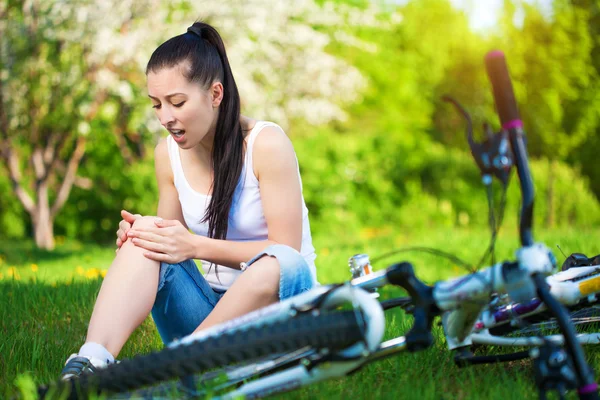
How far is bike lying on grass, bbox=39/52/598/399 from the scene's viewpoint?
4.95ft

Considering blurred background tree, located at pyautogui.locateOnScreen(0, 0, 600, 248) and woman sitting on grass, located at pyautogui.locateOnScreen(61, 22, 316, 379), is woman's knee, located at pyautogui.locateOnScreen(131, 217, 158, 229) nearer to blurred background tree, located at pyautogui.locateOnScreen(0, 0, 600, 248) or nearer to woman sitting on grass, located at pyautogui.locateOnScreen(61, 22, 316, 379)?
woman sitting on grass, located at pyautogui.locateOnScreen(61, 22, 316, 379)

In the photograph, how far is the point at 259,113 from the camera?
9.95 meters

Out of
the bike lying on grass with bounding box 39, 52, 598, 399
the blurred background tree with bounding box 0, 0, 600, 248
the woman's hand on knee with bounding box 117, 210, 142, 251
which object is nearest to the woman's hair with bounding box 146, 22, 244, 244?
the woman's hand on knee with bounding box 117, 210, 142, 251

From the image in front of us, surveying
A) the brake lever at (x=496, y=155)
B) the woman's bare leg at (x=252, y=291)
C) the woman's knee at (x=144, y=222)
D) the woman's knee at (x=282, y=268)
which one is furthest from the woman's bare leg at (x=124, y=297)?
the brake lever at (x=496, y=155)

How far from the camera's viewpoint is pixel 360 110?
760 inches

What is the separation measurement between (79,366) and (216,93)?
1.08 meters

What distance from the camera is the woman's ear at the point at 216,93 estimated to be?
8.23 feet

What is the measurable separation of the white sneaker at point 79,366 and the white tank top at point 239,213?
682 mm

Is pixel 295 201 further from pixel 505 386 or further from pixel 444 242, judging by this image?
pixel 444 242

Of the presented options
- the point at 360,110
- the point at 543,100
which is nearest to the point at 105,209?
the point at 543,100

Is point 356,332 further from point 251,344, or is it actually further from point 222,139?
point 222,139

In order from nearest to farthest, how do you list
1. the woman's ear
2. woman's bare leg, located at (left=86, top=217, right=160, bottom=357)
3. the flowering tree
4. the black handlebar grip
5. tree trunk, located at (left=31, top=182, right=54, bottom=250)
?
the black handlebar grip < woman's bare leg, located at (left=86, top=217, right=160, bottom=357) < the woman's ear < the flowering tree < tree trunk, located at (left=31, top=182, right=54, bottom=250)

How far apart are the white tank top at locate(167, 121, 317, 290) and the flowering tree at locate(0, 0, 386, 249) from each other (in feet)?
18.1

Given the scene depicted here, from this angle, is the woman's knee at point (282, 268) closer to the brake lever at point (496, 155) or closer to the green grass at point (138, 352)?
the green grass at point (138, 352)
